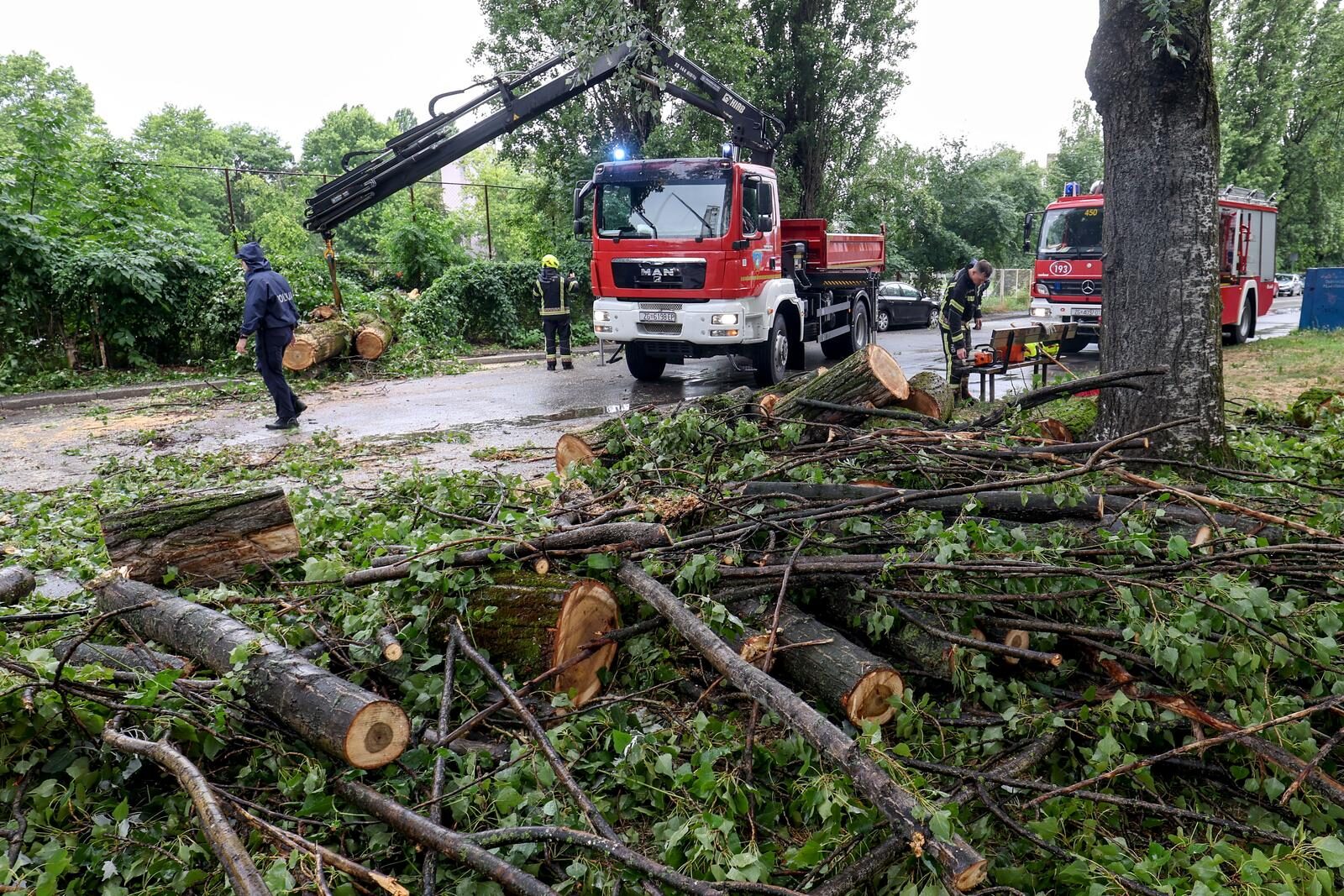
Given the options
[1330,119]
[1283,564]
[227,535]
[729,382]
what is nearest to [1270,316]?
[1330,119]

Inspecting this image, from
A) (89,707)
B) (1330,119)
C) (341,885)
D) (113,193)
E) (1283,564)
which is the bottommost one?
(341,885)

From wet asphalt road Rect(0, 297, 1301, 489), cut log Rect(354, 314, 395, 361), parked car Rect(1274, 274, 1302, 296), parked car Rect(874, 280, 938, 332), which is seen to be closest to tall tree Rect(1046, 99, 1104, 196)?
parked car Rect(1274, 274, 1302, 296)

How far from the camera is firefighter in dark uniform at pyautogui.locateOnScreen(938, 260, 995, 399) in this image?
10.3 meters

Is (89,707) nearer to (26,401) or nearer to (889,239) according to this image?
(26,401)

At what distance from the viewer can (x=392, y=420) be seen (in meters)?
10.2

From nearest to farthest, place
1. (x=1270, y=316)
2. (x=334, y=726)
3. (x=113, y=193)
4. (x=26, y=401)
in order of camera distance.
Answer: (x=334, y=726) → (x=26, y=401) → (x=113, y=193) → (x=1270, y=316)

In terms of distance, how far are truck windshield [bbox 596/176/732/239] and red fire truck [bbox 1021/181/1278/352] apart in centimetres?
717

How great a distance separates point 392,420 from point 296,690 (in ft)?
25.3

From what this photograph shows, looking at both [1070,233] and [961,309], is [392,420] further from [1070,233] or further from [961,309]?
[1070,233]

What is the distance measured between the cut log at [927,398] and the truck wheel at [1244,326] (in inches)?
563

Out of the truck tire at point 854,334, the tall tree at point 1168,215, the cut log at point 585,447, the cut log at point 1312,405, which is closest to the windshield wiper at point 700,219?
the truck tire at point 854,334

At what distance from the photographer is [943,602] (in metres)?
3.29

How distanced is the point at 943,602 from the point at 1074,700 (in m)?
0.54

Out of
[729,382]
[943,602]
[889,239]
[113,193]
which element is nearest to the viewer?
[943,602]
